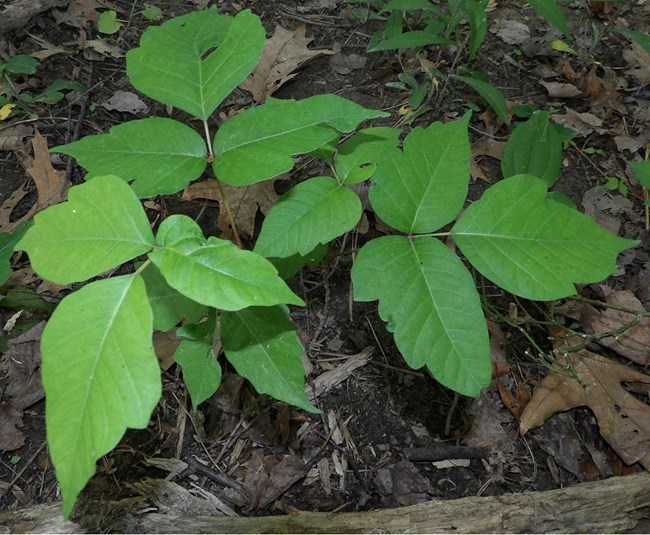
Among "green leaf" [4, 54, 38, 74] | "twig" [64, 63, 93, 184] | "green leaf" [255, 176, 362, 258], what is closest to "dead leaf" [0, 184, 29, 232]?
"twig" [64, 63, 93, 184]

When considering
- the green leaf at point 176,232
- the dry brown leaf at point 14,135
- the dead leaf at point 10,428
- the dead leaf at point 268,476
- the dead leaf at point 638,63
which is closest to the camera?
the green leaf at point 176,232

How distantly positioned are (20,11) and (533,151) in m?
3.52

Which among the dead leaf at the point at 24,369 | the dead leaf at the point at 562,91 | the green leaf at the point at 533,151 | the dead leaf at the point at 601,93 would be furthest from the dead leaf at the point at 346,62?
the dead leaf at the point at 24,369

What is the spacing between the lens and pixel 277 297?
3.93 feet

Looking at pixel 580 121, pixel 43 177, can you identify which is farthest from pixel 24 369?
pixel 580 121

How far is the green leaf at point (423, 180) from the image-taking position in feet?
5.50

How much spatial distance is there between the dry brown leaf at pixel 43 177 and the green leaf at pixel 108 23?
1.09 meters

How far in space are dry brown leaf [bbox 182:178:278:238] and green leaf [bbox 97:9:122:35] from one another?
1639mm

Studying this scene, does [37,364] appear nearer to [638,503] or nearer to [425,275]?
[425,275]

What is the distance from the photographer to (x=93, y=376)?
3.76 ft

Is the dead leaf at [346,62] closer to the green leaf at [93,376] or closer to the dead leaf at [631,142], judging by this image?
the dead leaf at [631,142]

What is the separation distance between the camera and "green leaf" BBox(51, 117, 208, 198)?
1.54 metres

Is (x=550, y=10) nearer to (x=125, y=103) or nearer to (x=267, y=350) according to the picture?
(x=267, y=350)

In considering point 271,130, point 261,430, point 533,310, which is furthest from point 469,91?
point 261,430
